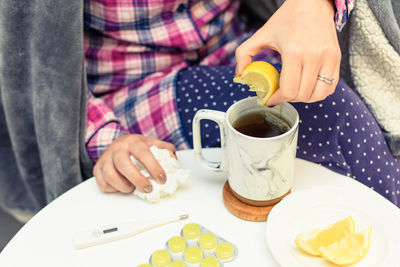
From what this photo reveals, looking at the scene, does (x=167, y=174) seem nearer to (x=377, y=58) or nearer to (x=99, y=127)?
(x=99, y=127)

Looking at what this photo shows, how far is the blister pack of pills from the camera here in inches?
22.9

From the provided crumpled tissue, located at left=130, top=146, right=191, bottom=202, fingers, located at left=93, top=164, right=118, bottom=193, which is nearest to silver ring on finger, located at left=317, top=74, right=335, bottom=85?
crumpled tissue, located at left=130, top=146, right=191, bottom=202

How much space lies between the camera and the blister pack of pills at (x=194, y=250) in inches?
22.9

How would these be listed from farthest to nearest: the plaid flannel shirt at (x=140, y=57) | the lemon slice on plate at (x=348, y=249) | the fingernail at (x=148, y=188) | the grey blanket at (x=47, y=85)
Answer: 1. the plaid flannel shirt at (x=140, y=57)
2. the grey blanket at (x=47, y=85)
3. the fingernail at (x=148, y=188)
4. the lemon slice on plate at (x=348, y=249)

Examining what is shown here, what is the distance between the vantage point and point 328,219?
24.5 inches

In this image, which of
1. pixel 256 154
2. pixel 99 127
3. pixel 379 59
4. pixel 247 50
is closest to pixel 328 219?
pixel 256 154

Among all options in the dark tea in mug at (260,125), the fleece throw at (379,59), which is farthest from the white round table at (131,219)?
the fleece throw at (379,59)

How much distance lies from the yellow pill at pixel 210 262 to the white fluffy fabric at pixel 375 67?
449 mm

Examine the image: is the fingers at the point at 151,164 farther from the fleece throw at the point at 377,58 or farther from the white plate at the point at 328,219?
the fleece throw at the point at 377,58

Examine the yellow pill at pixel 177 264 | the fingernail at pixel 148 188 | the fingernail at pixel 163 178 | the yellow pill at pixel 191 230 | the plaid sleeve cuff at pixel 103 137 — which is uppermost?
the fingernail at pixel 163 178

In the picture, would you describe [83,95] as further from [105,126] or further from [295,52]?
[295,52]

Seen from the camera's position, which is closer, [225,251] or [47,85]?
[225,251]

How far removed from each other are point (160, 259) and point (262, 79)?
27cm

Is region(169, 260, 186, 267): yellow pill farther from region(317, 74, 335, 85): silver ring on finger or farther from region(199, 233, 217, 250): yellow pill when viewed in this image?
region(317, 74, 335, 85): silver ring on finger
